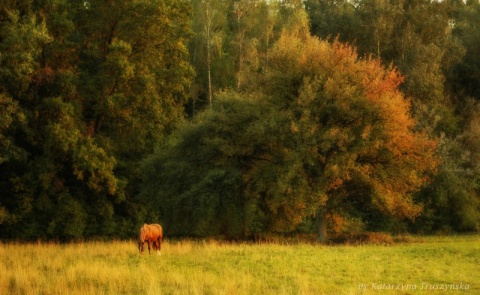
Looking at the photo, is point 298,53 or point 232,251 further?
point 298,53

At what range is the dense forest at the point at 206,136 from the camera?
30.6 metres

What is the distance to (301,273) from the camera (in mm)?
16828

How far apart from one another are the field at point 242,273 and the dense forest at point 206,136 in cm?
864

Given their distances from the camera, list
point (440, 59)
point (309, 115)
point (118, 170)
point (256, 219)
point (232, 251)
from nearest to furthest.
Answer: point (232, 251) < point (309, 115) < point (256, 219) < point (118, 170) < point (440, 59)

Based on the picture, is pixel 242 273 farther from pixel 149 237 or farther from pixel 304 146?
pixel 304 146

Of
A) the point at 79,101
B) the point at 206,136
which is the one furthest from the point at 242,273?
the point at 79,101

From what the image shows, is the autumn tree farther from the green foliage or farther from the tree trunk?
the green foliage

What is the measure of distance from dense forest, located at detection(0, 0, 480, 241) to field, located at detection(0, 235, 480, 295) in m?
8.64

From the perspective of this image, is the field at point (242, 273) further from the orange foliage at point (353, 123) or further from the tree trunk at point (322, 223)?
the tree trunk at point (322, 223)

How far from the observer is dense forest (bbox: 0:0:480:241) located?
3064cm

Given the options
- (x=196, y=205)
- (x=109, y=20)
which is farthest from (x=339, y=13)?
(x=196, y=205)

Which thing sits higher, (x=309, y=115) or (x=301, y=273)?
(x=309, y=115)

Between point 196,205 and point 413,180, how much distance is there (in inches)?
439

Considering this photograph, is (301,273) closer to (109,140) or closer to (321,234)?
(321,234)
